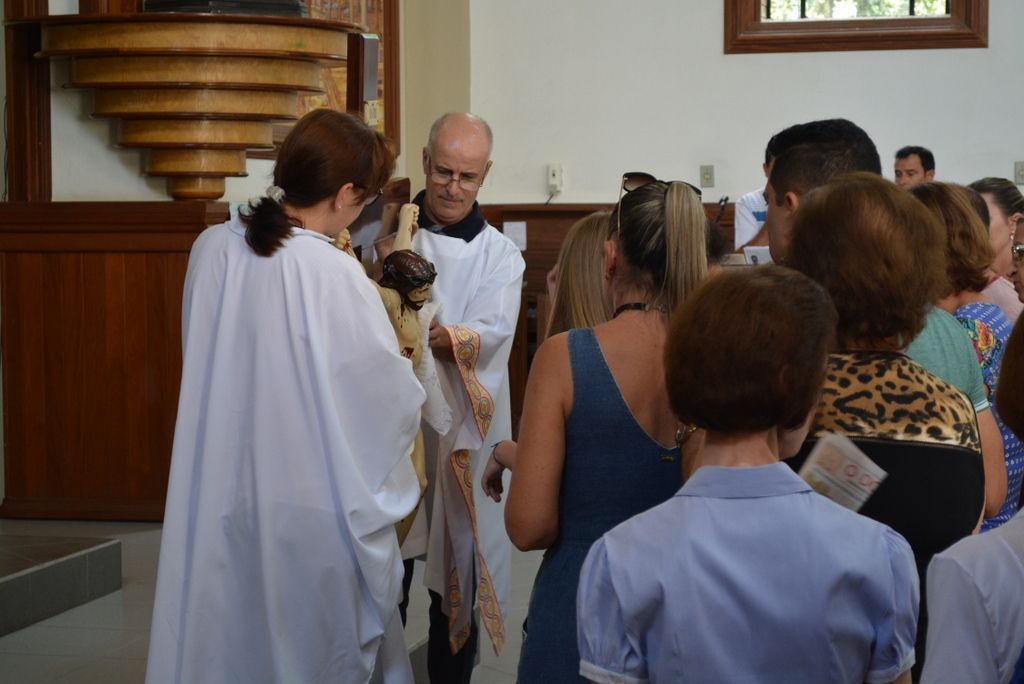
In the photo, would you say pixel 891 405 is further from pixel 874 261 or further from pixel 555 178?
pixel 555 178

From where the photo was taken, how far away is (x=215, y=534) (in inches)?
109

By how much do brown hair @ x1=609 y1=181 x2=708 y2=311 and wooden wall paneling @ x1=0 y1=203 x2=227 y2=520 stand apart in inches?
164

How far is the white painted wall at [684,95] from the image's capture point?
351 inches

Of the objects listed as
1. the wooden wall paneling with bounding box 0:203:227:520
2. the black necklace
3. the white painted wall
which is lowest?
the wooden wall paneling with bounding box 0:203:227:520

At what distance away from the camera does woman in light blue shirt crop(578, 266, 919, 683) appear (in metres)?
1.51

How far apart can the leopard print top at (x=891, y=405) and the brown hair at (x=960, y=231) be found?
0.99 m

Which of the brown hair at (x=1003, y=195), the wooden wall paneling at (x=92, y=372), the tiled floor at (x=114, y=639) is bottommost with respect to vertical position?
the tiled floor at (x=114, y=639)

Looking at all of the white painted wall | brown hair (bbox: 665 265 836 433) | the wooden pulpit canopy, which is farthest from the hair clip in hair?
the white painted wall

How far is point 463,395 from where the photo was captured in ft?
12.2

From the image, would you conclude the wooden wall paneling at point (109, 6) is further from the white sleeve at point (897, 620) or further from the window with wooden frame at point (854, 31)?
the white sleeve at point (897, 620)

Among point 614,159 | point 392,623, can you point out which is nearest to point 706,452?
point 392,623

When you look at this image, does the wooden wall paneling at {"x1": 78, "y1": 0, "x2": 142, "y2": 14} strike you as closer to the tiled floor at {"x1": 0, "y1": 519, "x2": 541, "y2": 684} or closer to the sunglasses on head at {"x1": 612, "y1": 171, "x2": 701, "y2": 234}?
the tiled floor at {"x1": 0, "y1": 519, "x2": 541, "y2": 684}

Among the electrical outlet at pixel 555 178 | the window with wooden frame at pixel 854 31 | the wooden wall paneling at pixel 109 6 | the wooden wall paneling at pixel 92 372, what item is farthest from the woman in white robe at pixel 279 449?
the window with wooden frame at pixel 854 31

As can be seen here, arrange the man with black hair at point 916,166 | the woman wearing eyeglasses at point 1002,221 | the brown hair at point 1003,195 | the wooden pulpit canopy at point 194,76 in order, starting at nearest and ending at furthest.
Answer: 1. the woman wearing eyeglasses at point 1002,221
2. the brown hair at point 1003,195
3. the wooden pulpit canopy at point 194,76
4. the man with black hair at point 916,166
